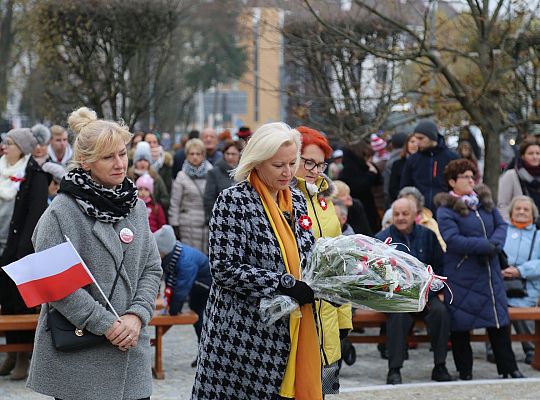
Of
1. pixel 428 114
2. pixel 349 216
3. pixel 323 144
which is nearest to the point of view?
pixel 323 144

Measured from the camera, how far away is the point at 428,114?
1449 cm

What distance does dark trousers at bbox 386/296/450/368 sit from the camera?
31.9 feet

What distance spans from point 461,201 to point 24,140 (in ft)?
12.2

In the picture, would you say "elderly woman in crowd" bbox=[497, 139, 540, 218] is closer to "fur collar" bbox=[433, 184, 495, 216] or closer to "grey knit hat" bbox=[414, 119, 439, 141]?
"grey knit hat" bbox=[414, 119, 439, 141]

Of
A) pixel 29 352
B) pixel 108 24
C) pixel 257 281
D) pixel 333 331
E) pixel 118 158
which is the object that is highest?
pixel 108 24

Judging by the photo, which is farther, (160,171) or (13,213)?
(160,171)

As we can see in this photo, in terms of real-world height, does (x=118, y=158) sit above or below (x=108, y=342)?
above

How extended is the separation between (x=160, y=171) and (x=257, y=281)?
432 inches

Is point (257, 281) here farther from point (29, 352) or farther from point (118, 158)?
point (29, 352)

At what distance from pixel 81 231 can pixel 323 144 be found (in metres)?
1.98

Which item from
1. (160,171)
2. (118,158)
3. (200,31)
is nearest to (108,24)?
(160,171)

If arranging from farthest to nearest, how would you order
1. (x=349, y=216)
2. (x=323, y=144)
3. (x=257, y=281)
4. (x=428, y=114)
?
(x=428, y=114) → (x=349, y=216) → (x=323, y=144) → (x=257, y=281)

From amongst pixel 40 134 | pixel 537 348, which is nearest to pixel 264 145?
pixel 40 134

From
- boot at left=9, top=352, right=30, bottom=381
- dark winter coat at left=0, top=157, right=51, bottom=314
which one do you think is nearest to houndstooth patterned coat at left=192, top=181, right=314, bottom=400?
dark winter coat at left=0, top=157, right=51, bottom=314
